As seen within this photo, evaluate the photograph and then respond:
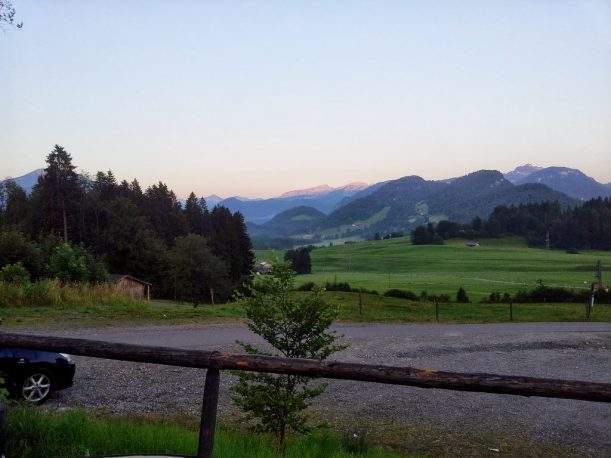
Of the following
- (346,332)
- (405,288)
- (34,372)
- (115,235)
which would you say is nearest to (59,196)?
(115,235)

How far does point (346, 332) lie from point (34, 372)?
14014 millimetres

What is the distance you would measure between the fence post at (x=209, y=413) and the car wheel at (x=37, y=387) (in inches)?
261

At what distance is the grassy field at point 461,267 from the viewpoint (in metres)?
109

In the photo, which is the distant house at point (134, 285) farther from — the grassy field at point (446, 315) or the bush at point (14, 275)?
the bush at point (14, 275)

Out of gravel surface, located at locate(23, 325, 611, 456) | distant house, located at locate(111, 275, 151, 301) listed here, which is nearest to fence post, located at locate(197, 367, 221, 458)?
gravel surface, located at locate(23, 325, 611, 456)

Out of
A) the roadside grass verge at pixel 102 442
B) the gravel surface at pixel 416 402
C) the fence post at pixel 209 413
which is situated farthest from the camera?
the gravel surface at pixel 416 402

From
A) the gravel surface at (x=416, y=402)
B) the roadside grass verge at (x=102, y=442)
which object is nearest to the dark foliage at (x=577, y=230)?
the gravel surface at (x=416, y=402)

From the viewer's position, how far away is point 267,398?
6.56 m

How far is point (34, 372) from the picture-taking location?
30.4 feet

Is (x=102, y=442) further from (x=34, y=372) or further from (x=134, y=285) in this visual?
(x=134, y=285)

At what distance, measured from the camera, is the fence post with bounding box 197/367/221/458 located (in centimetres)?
384

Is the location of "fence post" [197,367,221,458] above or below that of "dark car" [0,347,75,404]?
above

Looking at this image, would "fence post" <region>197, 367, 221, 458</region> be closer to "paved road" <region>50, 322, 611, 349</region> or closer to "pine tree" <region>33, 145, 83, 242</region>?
"paved road" <region>50, 322, 611, 349</region>

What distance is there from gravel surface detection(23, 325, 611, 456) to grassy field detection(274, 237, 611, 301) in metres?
81.8
